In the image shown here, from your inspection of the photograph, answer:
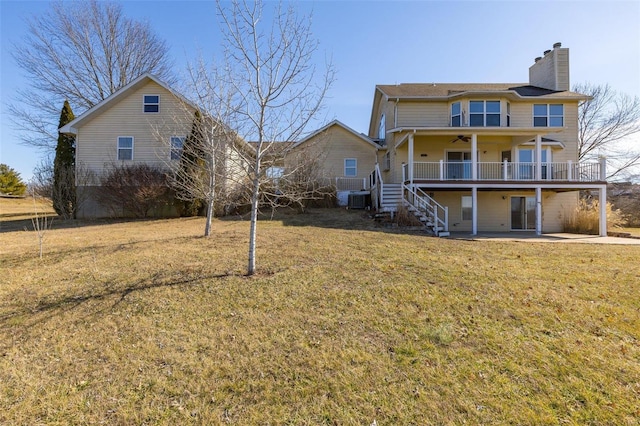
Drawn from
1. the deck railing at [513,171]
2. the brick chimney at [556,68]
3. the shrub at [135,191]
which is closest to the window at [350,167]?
the deck railing at [513,171]

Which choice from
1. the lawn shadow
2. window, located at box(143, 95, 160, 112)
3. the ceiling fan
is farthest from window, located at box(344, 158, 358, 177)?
the lawn shadow

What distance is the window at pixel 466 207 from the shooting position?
55.2ft

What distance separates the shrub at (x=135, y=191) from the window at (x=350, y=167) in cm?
1103

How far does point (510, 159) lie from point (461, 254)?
12.1 m

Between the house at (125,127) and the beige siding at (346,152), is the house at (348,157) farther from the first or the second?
the house at (125,127)

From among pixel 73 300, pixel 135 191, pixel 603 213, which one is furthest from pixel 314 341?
pixel 603 213

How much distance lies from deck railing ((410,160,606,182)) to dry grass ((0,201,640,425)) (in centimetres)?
906

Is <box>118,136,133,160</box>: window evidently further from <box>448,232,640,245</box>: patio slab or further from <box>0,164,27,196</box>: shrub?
<box>0,164,27,196</box>: shrub

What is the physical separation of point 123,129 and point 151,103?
214 centimetres

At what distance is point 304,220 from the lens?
14.0 meters

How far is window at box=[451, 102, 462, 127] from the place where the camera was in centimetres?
1683

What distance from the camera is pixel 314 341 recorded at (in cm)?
380

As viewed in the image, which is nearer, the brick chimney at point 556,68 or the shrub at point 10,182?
the brick chimney at point 556,68

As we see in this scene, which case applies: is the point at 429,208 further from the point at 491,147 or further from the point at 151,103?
the point at 151,103
